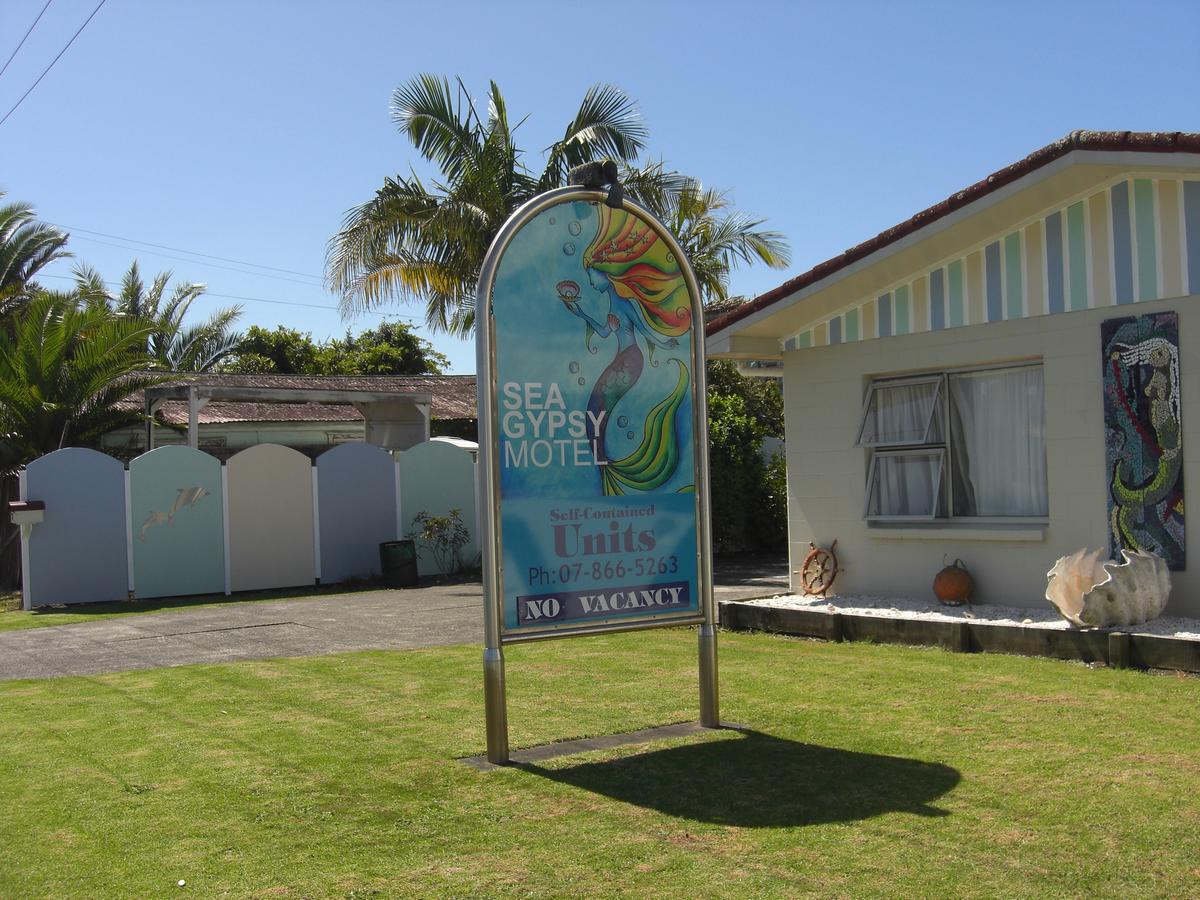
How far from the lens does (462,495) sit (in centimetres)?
2023

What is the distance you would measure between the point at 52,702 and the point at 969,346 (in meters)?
8.35

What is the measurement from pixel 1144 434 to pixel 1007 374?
1.55 metres

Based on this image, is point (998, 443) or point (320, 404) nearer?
point (998, 443)

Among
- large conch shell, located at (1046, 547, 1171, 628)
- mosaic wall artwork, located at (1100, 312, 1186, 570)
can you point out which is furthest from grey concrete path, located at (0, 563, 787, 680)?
mosaic wall artwork, located at (1100, 312, 1186, 570)

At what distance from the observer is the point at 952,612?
10.5 metres

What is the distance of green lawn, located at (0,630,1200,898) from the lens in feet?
15.5

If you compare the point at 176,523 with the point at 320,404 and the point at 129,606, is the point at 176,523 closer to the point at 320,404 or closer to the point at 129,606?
the point at 129,606

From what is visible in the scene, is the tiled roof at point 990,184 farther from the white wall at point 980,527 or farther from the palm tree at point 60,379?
the palm tree at point 60,379

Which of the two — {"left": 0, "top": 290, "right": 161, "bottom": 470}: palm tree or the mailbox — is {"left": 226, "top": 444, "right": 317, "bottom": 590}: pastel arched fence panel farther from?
{"left": 0, "top": 290, "right": 161, "bottom": 470}: palm tree

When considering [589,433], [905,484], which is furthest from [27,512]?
[589,433]

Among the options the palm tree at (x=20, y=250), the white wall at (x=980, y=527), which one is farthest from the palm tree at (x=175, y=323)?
the white wall at (x=980, y=527)

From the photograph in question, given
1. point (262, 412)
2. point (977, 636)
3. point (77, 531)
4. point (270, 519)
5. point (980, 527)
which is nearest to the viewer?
point (977, 636)

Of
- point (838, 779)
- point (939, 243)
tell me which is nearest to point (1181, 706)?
point (838, 779)

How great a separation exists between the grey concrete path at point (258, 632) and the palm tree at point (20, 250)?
1357 cm
